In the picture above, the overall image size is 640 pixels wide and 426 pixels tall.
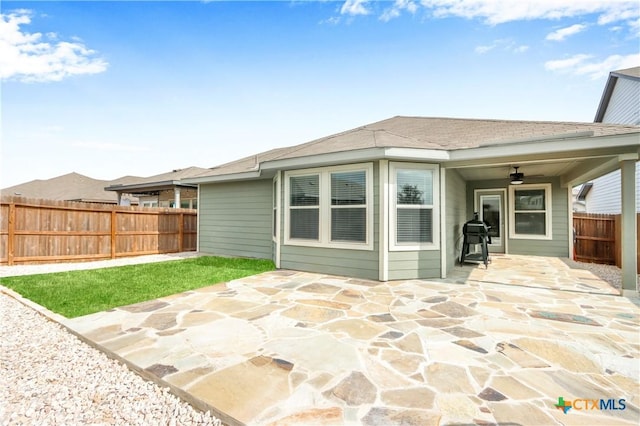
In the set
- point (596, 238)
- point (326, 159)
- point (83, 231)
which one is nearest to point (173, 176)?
point (83, 231)

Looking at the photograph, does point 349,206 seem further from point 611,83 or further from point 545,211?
point 611,83

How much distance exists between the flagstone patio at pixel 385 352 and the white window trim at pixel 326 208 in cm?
134

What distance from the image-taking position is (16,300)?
448cm

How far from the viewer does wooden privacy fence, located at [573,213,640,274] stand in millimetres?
8180

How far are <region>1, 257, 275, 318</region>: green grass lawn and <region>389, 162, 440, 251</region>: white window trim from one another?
3114mm

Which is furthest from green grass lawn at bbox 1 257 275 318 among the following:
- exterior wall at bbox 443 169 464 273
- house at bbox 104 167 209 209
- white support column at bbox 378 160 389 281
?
house at bbox 104 167 209 209

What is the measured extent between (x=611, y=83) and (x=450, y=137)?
11.6 m

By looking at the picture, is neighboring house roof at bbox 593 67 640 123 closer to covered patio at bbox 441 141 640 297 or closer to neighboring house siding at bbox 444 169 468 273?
covered patio at bbox 441 141 640 297

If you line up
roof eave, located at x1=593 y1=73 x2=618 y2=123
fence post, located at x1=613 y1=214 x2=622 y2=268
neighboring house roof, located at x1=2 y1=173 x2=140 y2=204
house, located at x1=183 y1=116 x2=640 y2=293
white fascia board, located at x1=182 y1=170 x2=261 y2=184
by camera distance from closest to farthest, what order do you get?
house, located at x1=183 y1=116 x2=640 y2=293, fence post, located at x1=613 y1=214 x2=622 y2=268, white fascia board, located at x1=182 y1=170 x2=261 y2=184, roof eave, located at x1=593 y1=73 x2=618 y2=123, neighboring house roof, located at x1=2 y1=173 x2=140 y2=204

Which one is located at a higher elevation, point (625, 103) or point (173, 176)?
point (625, 103)

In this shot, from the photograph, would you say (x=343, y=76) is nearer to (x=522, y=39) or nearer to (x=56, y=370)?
(x=522, y=39)

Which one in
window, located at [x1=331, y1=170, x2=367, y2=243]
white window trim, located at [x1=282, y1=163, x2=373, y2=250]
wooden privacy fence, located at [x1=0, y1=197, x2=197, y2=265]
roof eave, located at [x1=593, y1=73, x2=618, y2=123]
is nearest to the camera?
white window trim, located at [x1=282, y1=163, x2=373, y2=250]

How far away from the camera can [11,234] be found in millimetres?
7156

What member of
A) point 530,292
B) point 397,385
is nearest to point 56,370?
point 397,385
